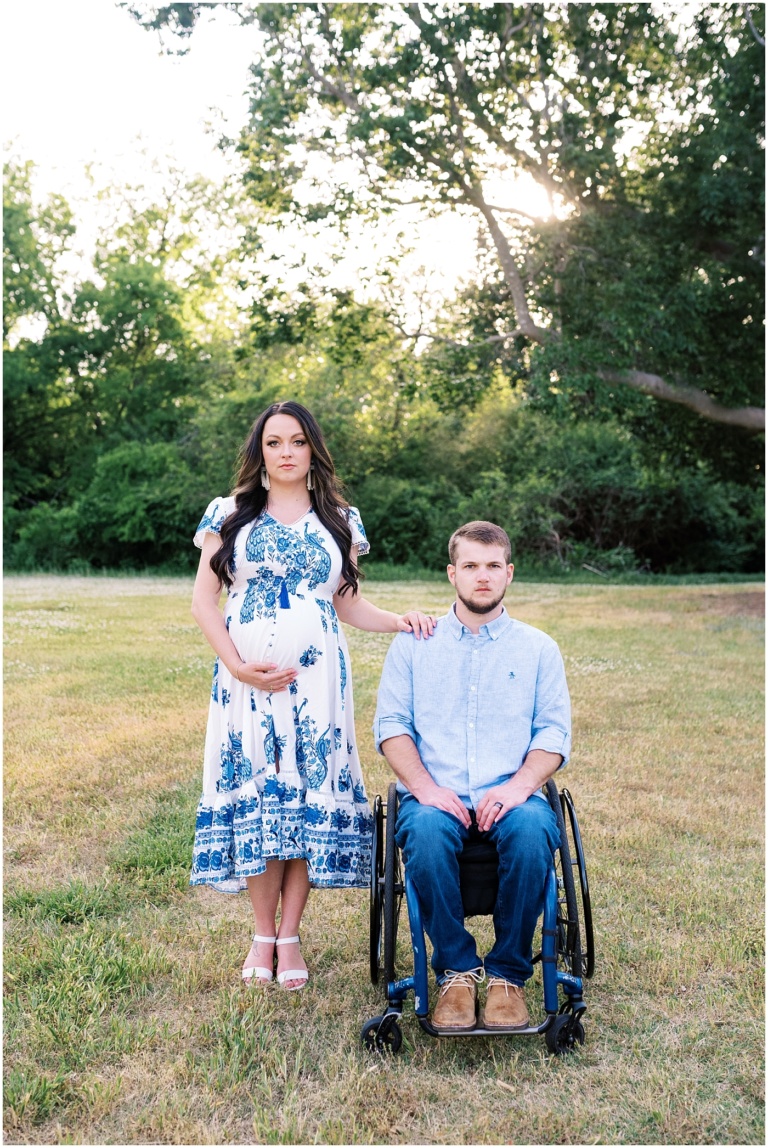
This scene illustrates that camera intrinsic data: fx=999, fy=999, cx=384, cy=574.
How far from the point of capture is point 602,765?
5957 mm

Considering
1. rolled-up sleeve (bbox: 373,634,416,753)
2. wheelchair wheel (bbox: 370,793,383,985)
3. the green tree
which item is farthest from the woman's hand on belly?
the green tree

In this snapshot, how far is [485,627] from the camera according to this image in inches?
123

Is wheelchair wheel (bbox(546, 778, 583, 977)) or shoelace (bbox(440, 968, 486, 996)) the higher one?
wheelchair wheel (bbox(546, 778, 583, 977))

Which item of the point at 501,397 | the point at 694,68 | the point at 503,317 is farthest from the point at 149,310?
the point at 694,68

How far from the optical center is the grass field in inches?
99.8

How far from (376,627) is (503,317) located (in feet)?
43.3

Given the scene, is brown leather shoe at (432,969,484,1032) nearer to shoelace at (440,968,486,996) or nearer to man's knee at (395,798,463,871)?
shoelace at (440,968,486,996)

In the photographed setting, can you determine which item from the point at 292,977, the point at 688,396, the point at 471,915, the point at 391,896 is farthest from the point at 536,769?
the point at 688,396

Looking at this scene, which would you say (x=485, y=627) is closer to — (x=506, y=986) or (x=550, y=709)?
(x=550, y=709)

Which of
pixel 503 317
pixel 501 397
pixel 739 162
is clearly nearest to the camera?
pixel 739 162

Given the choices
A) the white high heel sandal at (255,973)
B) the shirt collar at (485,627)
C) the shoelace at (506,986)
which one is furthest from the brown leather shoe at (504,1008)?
the shirt collar at (485,627)

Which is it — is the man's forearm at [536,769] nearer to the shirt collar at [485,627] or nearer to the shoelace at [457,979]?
the shirt collar at [485,627]

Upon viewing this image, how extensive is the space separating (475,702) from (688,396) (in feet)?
42.0

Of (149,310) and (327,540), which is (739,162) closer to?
(327,540)
